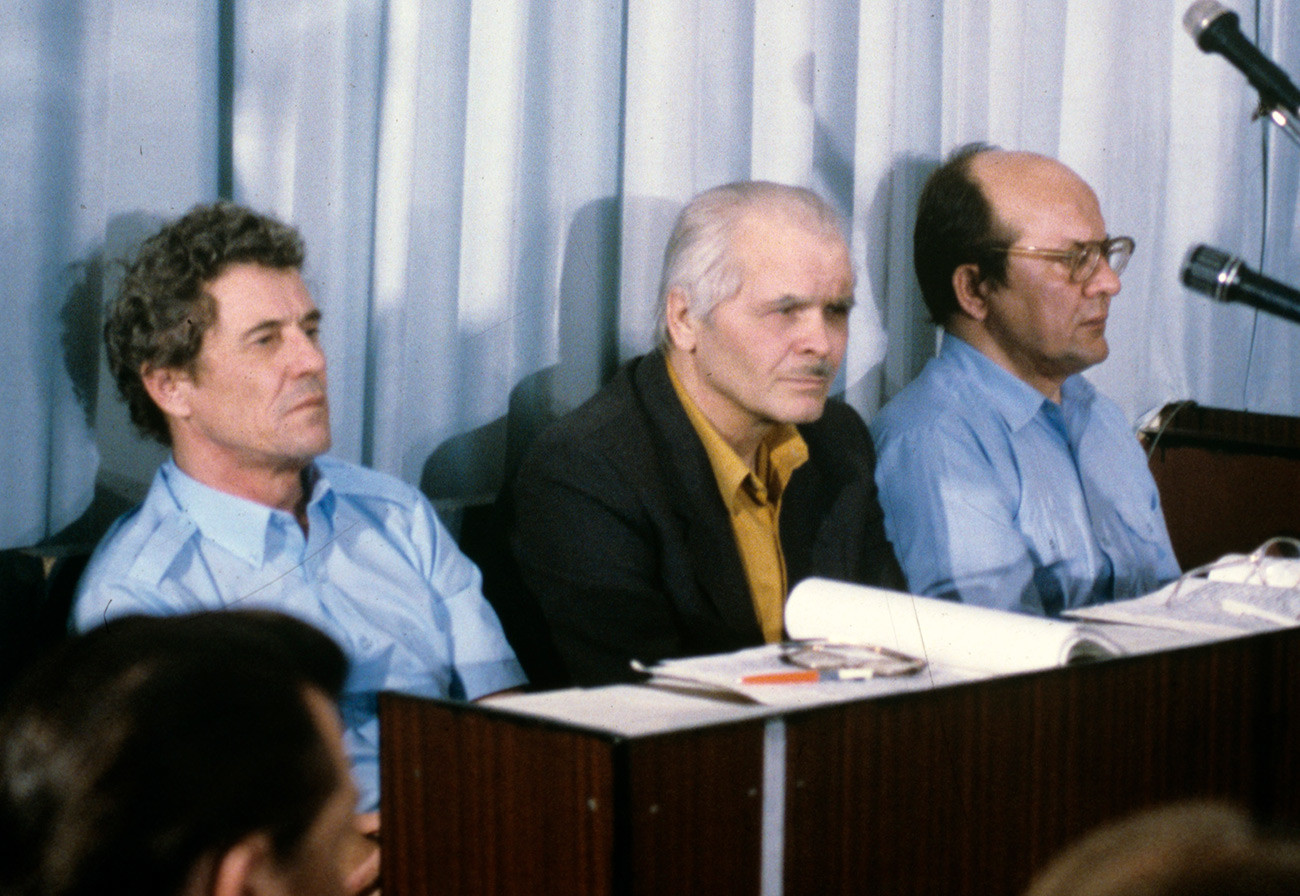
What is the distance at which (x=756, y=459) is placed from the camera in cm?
207

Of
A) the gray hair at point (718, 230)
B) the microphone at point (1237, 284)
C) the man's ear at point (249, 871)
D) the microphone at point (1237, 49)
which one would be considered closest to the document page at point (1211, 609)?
the microphone at point (1237, 284)

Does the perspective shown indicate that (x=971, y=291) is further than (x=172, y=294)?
Yes

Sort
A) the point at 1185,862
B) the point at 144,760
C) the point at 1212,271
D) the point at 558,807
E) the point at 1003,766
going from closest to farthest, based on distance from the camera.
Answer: the point at 1185,862 < the point at 144,760 < the point at 558,807 < the point at 1003,766 < the point at 1212,271

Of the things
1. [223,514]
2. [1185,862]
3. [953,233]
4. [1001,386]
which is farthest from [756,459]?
[1185,862]

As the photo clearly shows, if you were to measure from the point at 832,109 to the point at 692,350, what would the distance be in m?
0.65

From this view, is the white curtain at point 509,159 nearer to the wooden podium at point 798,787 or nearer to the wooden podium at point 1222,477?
the wooden podium at point 1222,477

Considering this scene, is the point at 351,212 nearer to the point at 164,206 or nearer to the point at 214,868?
the point at 164,206

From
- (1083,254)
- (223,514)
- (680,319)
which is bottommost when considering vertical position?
(223,514)

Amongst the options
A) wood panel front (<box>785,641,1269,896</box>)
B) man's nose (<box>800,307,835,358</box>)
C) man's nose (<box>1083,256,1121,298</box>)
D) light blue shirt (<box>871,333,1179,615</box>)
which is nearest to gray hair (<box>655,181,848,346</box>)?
man's nose (<box>800,307,835,358</box>)

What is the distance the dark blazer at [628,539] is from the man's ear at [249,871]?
103 cm

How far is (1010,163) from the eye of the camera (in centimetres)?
236

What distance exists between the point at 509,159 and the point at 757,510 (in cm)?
61

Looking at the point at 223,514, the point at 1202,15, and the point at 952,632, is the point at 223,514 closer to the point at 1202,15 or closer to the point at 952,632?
the point at 952,632

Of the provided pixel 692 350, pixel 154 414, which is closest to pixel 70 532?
pixel 154 414
